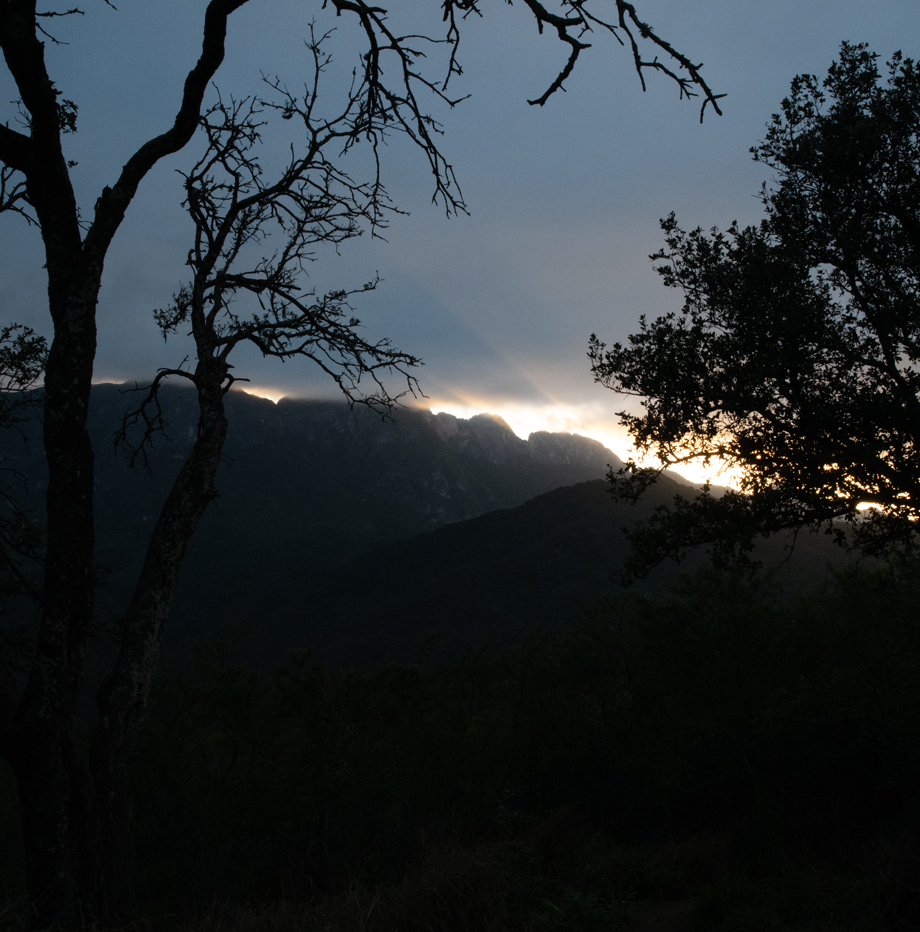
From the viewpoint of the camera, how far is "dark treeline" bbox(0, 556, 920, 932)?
600 cm

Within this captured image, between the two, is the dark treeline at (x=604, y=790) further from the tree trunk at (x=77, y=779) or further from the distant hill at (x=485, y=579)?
the distant hill at (x=485, y=579)

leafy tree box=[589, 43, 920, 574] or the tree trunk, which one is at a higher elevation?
leafy tree box=[589, 43, 920, 574]

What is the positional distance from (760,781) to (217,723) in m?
17.4

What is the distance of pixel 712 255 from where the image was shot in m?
8.25

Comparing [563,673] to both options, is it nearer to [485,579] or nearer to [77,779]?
[77,779]

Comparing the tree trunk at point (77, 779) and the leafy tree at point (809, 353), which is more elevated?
the leafy tree at point (809, 353)

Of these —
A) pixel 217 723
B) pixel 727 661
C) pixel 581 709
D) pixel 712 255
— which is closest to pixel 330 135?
pixel 712 255

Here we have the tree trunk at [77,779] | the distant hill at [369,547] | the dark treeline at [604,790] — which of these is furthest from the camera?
the distant hill at [369,547]

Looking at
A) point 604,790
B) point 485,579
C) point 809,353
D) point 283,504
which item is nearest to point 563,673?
point 604,790

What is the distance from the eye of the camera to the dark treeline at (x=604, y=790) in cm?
600

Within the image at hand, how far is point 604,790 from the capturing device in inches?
666

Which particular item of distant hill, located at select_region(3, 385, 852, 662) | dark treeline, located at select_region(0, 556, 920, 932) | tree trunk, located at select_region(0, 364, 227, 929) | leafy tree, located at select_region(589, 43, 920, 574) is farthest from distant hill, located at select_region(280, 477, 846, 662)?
tree trunk, located at select_region(0, 364, 227, 929)

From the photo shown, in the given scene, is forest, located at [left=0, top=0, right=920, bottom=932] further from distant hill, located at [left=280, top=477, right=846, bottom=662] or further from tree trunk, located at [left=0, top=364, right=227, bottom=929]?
distant hill, located at [left=280, top=477, right=846, bottom=662]

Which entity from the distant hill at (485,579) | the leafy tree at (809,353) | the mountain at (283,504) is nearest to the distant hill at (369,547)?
the distant hill at (485,579)
